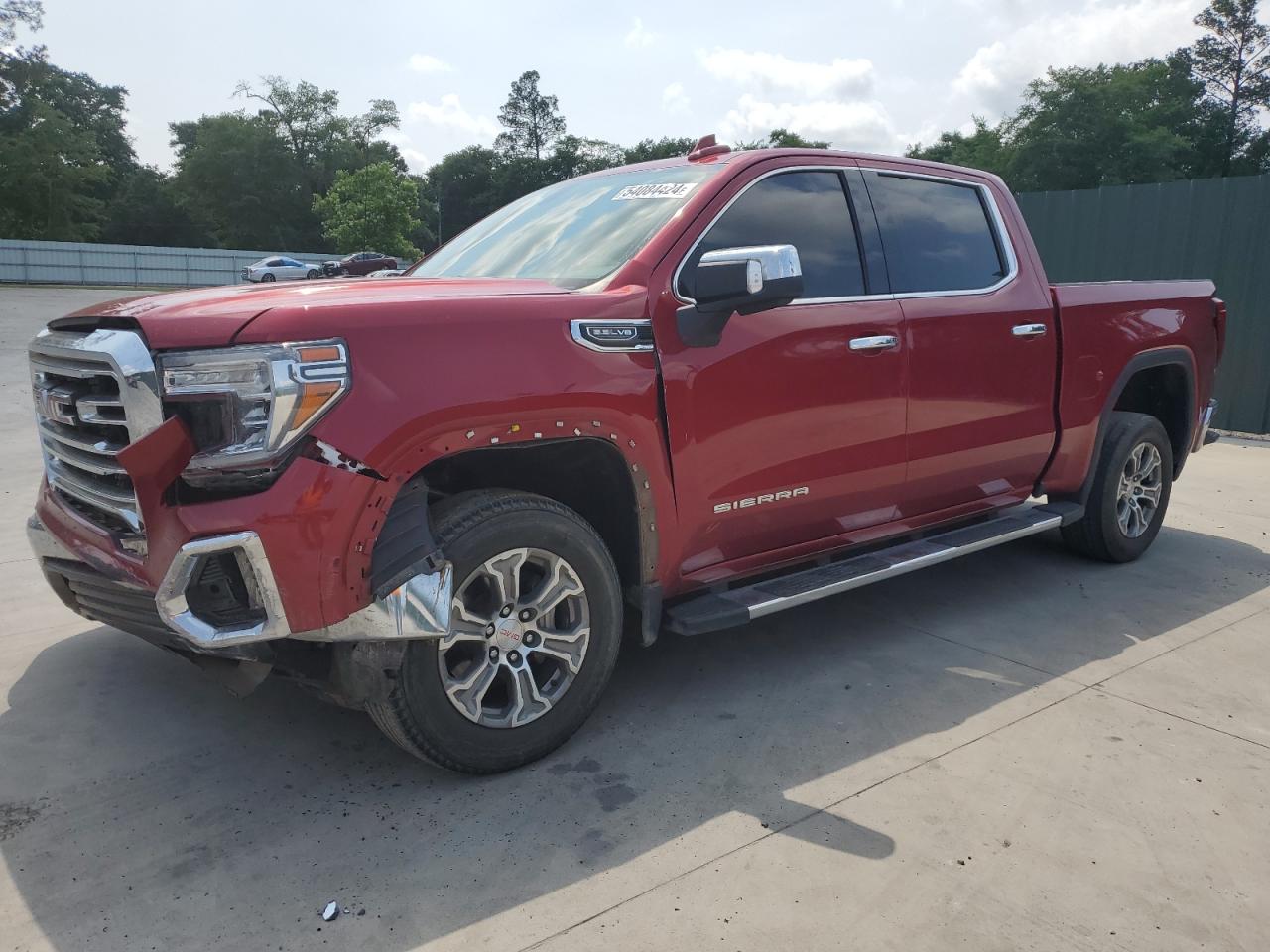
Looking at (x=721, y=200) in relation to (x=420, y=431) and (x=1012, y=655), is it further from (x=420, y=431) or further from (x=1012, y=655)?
(x=1012, y=655)

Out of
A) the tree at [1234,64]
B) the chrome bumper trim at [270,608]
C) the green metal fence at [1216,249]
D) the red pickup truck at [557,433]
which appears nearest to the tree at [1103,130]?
the tree at [1234,64]

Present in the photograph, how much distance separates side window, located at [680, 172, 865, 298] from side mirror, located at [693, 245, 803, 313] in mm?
327

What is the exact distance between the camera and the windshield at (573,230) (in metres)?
3.57

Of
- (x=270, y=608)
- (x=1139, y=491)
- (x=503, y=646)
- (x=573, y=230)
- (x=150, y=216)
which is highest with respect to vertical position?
(x=150, y=216)

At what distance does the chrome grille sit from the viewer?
→ 8.66 ft

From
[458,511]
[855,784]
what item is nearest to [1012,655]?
[855,784]

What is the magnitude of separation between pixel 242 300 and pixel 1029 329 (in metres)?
3.46

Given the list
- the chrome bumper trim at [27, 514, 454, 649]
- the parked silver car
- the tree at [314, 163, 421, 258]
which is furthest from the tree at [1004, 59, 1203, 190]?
the chrome bumper trim at [27, 514, 454, 649]

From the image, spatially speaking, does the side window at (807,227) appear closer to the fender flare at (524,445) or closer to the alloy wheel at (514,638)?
the fender flare at (524,445)

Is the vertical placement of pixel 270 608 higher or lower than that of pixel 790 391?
lower

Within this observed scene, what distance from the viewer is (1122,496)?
5492 mm

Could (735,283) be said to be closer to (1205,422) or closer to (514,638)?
(514,638)

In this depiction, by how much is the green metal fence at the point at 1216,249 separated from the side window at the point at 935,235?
22.0 feet

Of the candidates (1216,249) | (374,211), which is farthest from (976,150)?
(1216,249)
